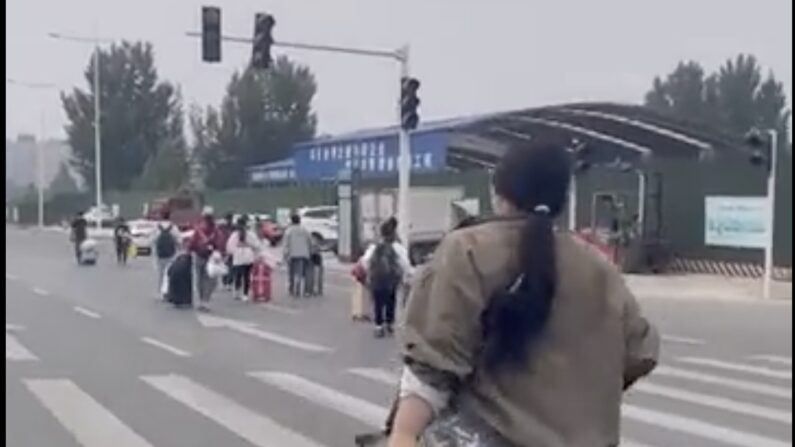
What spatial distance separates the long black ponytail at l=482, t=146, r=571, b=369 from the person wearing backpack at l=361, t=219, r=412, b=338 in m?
15.3

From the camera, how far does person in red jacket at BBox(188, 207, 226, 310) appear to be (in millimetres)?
25219

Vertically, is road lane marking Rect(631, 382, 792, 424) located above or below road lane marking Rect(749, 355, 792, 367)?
above

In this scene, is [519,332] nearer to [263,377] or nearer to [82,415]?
[82,415]

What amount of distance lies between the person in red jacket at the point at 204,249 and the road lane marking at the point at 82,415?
1078cm

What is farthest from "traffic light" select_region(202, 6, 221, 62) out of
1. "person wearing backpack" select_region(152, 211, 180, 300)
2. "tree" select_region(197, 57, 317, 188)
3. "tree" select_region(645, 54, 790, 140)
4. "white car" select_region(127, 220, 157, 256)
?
"tree" select_region(645, 54, 790, 140)

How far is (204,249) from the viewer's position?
25406 mm

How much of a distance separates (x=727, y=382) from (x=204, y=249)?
12.3 meters

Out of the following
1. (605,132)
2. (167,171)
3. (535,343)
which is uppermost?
(605,132)

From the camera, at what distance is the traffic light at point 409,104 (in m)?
30.8

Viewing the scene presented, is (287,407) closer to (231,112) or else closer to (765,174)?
(765,174)

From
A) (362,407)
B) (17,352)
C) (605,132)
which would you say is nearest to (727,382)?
(362,407)

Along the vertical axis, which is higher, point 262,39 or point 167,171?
point 262,39

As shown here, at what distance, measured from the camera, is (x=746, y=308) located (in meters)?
26.4

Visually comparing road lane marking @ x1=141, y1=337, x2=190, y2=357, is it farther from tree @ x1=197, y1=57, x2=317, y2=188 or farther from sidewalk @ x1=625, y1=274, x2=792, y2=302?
tree @ x1=197, y1=57, x2=317, y2=188
